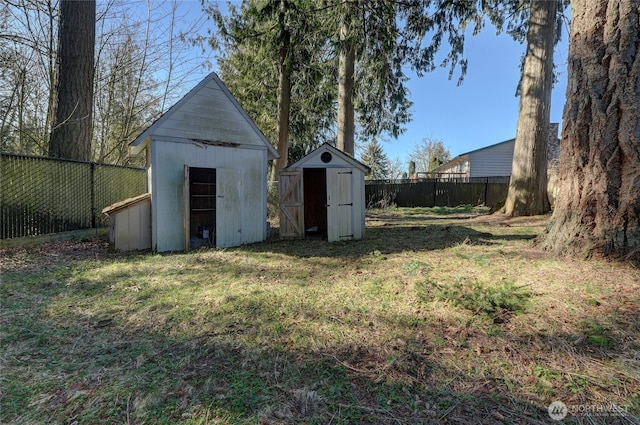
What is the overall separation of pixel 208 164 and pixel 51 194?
138 inches

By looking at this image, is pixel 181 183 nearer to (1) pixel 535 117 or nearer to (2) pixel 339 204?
(2) pixel 339 204

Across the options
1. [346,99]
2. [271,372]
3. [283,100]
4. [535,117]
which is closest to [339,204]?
[346,99]

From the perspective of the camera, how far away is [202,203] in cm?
877

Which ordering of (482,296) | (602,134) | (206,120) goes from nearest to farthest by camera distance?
(482,296), (602,134), (206,120)

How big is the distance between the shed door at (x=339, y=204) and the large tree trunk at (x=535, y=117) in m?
5.54

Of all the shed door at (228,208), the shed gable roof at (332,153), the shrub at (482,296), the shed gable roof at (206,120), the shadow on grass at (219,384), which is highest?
the shed gable roof at (206,120)

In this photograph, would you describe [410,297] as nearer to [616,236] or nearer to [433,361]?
[433,361]

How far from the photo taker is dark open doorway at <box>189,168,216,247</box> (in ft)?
27.2

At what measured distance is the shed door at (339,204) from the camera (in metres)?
7.73

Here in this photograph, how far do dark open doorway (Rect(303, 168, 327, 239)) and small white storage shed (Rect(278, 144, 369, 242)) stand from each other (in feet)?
5.81

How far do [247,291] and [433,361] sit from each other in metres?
2.43

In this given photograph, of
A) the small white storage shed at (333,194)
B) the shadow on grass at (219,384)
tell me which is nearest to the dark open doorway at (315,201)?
the small white storage shed at (333,194)

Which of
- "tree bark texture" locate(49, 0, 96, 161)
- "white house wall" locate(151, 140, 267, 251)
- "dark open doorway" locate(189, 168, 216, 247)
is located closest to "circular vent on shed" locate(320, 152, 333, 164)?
"white house wall" locate(151, 140, 267, 251)

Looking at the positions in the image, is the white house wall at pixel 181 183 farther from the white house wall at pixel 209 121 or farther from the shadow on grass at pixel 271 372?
the shadow on grass at pixel 271 372
